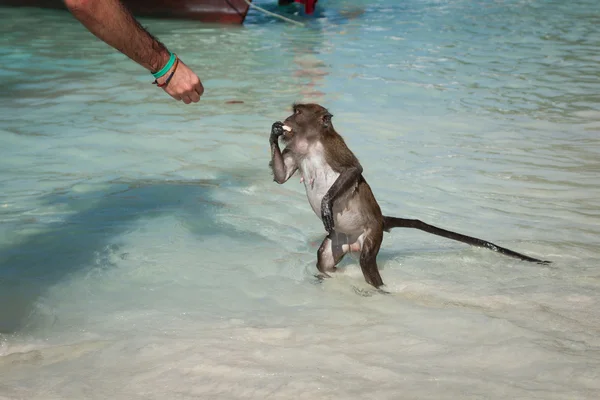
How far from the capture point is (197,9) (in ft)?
58.3

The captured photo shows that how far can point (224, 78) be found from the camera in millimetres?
11039

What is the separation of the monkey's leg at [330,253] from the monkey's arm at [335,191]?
378mm

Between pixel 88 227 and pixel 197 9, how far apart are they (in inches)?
528

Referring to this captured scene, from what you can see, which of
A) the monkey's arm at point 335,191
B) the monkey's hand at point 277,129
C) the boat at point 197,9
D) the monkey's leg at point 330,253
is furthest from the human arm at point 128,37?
the boat at point 197,9

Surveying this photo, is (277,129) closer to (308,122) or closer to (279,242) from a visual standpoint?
(308,122)

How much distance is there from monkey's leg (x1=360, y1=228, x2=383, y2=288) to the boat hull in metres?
14.4

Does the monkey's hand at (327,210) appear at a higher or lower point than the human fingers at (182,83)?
lower

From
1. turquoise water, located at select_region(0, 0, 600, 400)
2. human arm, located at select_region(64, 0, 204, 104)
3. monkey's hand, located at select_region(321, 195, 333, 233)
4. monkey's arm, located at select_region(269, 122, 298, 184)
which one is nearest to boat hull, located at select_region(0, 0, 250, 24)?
turquoise water, located at select_region(0, 0, 600, 400)

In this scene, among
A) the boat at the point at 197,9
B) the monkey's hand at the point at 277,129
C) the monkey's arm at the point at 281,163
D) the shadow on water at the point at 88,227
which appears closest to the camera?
the monkey's hand at the point at 277,129

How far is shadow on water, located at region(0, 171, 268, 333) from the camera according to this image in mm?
4191

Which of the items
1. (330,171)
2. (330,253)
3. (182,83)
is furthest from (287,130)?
(330,253)

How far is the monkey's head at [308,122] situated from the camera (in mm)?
3979

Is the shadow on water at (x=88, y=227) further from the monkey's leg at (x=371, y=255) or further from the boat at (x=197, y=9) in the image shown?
the boat at (x=197, y=9)

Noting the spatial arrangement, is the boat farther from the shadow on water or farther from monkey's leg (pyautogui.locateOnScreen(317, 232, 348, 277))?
monkey's leg (pyautogui.locateOnScreen(317, 232, 348, 277))
